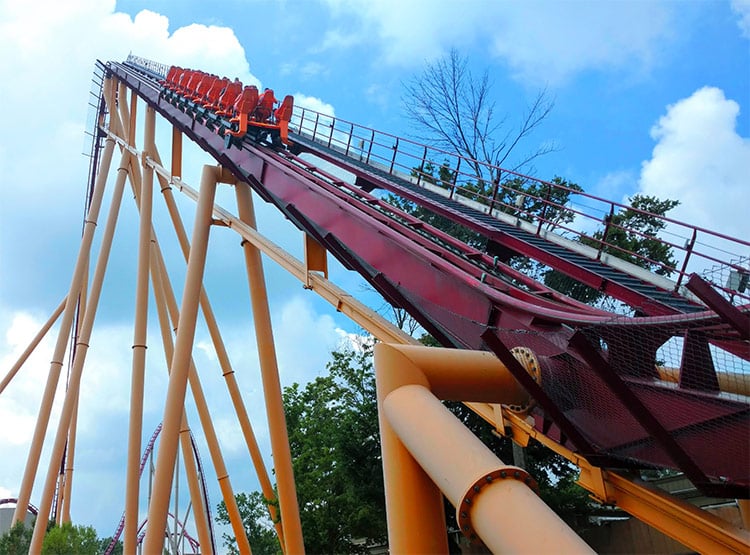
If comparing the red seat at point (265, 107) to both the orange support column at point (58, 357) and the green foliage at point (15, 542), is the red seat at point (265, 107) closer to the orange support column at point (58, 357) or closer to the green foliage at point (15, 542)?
the orange support column at point (58, 357)

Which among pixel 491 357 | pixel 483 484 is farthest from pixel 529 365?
pixel 483 484

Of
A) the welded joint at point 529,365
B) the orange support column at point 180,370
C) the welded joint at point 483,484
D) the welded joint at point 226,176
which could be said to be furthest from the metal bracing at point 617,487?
the welded joint at point 226,176

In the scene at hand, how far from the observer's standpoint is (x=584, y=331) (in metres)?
4.17

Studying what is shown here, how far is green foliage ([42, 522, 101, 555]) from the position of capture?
11.8 m

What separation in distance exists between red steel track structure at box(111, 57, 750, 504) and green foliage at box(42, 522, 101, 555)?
695 cm

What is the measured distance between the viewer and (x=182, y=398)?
1033 centimetres

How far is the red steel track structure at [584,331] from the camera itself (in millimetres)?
3961

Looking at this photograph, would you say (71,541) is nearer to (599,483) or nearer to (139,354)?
(139,354)

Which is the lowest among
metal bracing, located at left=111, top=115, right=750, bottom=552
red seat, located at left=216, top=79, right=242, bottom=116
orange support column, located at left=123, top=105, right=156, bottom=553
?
metal bracing, located at left=111, top=115, right=750, bottom=552

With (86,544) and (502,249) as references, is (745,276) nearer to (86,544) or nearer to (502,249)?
(502,249)

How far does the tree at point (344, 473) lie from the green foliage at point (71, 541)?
14.7 feet

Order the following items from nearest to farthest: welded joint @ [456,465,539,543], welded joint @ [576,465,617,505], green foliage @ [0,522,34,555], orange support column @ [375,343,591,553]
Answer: orange support column @ [375,343,591,553] → welded joint @ [456,465,539,543] → welded joint @ [576,465,617,505] → green foliage @ [0,522,34,555]

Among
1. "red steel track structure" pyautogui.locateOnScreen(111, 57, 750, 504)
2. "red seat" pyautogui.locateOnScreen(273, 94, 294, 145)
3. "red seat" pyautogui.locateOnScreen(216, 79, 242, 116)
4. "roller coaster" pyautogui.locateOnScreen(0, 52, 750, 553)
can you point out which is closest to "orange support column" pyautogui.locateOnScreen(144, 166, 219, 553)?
"roller coaster" pyautogui.locateOnScreen(0, 52, 750, 553)

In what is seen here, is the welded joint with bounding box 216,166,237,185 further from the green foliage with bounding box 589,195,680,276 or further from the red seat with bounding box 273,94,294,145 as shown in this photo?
the green foliage with bounding box 589,195,680,276
